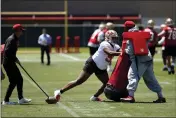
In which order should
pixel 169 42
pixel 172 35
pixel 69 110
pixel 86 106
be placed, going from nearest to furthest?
pixel 69 110 < pixel 86 106 < pixel 172 35 < pixel 169 42

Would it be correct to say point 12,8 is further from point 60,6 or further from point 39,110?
point 39,110

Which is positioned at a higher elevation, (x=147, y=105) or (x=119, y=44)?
(x=119, y=44)

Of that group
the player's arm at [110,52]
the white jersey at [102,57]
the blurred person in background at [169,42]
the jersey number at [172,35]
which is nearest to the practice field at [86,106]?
the white jersey at [102,57]

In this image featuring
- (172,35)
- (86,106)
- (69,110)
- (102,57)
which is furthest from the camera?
(172,35)

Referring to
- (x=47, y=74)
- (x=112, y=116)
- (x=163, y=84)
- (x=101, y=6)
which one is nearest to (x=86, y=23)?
(x=101, y=6)

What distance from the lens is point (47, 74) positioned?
73.5 feet

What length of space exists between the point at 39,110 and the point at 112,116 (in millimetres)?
1665

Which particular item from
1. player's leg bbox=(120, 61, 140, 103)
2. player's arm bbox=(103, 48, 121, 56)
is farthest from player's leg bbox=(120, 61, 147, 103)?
player's arm bbox=(103, 48, 121, 56)

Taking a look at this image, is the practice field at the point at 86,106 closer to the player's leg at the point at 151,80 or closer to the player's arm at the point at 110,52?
the player's leg at the point at 151,80

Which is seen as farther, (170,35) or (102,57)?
(170,35)

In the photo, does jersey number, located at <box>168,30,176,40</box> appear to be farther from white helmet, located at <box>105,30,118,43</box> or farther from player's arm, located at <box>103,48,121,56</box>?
player's arm, located at <box>103,48,121,56</box>

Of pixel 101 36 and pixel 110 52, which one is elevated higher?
pixel 110 52

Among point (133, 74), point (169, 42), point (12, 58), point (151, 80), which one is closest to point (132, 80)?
point (133, 74)

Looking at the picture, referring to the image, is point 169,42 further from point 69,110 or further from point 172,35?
point 69,110
